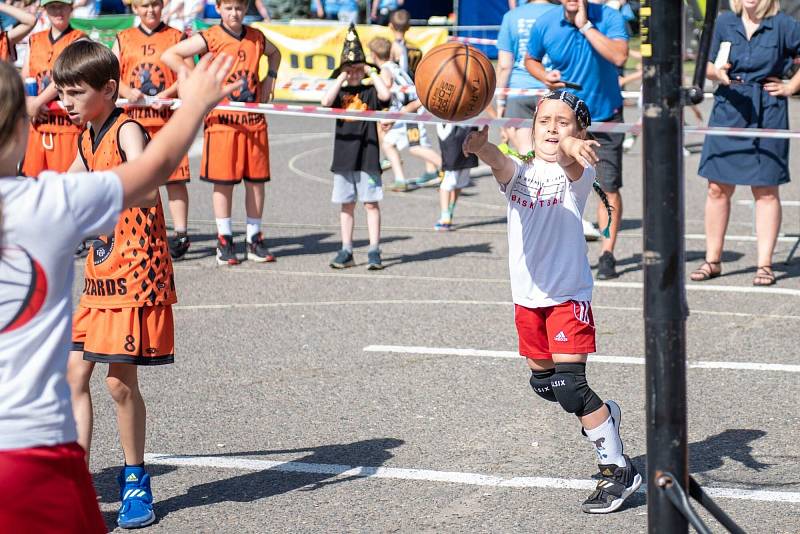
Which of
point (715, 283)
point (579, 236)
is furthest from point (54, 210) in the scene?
point (715, 283)


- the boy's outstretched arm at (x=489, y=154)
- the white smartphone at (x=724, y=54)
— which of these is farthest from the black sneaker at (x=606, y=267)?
the boy's outstretched arm at (x=489, y=154)

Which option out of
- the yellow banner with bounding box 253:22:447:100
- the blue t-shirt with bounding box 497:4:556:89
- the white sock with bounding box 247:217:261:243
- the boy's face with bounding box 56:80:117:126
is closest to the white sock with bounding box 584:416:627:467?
the boy's face with bounding box 56:80:117:126

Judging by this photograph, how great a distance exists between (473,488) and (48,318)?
2.58 m

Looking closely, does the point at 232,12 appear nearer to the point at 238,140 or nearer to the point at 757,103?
the point at 238,140

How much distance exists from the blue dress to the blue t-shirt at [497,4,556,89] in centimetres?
222

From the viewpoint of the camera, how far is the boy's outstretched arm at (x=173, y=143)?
9.77 ft

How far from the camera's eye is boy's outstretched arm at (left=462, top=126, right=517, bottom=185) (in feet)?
15.6

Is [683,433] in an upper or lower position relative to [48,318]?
lower

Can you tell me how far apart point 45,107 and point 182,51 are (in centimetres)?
137

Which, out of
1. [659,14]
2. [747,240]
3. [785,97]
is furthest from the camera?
[747,240]

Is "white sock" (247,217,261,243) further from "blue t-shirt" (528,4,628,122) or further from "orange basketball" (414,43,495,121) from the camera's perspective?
"orange basketball" (414,43,495,121)

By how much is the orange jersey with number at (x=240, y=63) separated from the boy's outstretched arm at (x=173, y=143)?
697 centimetres

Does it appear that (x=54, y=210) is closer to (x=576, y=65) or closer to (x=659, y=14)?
(x=659, y=14)

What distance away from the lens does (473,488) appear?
514 cm
